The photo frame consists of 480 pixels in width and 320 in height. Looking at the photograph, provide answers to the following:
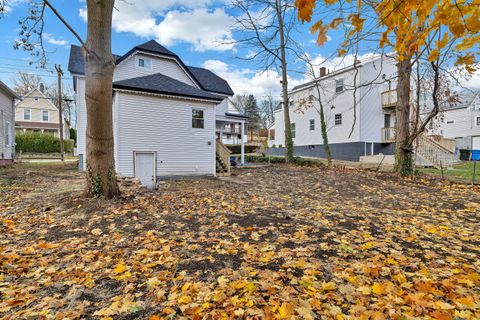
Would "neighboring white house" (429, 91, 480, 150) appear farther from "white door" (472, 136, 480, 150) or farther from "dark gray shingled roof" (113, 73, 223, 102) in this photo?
"dark gray shingled roof" (113, 73, 223, 102)

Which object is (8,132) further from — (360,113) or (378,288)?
(360,113)

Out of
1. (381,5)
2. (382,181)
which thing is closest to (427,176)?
(382,181)

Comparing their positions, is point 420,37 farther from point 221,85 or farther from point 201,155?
point 221,85

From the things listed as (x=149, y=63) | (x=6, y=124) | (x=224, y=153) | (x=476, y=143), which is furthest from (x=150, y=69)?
(x=476, y=143)

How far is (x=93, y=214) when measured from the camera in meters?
5.42

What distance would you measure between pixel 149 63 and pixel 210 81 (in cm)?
634

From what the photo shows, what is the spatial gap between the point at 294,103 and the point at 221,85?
351 inches

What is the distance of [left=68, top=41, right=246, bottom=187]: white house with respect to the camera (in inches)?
435

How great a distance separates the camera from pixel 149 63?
15.3 metres

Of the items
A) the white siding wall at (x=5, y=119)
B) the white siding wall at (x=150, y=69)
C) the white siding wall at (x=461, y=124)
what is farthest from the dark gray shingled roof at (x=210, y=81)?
the white siding wall at (x=461, y=124)

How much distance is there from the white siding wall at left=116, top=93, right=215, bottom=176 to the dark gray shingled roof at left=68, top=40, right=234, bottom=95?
4.43 metres

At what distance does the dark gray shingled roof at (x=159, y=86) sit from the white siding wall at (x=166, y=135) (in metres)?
0.36

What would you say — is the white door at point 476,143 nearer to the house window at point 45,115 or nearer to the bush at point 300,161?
the bush at point 300,161

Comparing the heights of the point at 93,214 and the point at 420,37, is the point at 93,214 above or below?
below
